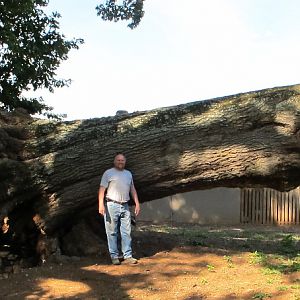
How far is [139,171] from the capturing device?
772cm

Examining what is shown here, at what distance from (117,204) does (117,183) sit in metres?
0.39

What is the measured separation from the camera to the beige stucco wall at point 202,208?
18453 mm

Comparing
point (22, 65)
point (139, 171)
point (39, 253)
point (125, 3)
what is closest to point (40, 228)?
point (39, 253)

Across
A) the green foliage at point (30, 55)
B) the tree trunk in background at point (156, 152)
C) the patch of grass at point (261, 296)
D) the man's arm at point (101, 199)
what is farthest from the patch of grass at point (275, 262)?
the green foliage at point (30, 55)

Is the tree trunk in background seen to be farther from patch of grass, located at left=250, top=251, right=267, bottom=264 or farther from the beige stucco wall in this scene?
the beige stucco wall

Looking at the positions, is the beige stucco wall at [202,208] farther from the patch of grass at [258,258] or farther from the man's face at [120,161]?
the man's face at [120,161]

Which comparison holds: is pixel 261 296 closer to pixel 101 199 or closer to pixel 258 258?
pixel 258 258

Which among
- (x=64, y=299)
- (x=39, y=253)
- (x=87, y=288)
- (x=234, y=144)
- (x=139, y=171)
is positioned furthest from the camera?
(x=39, y=253)

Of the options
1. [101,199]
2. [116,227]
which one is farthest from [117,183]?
[116,227]

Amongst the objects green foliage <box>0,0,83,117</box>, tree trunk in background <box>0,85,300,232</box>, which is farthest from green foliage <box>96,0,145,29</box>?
tree trunk in background <box>0,85,300,232</box>

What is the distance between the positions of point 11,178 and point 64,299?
2.40 meters

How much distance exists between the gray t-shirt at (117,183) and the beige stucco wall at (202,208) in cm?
1103

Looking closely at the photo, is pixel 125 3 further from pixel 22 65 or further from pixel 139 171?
pixel 139 171

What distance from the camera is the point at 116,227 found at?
25.6 ft
